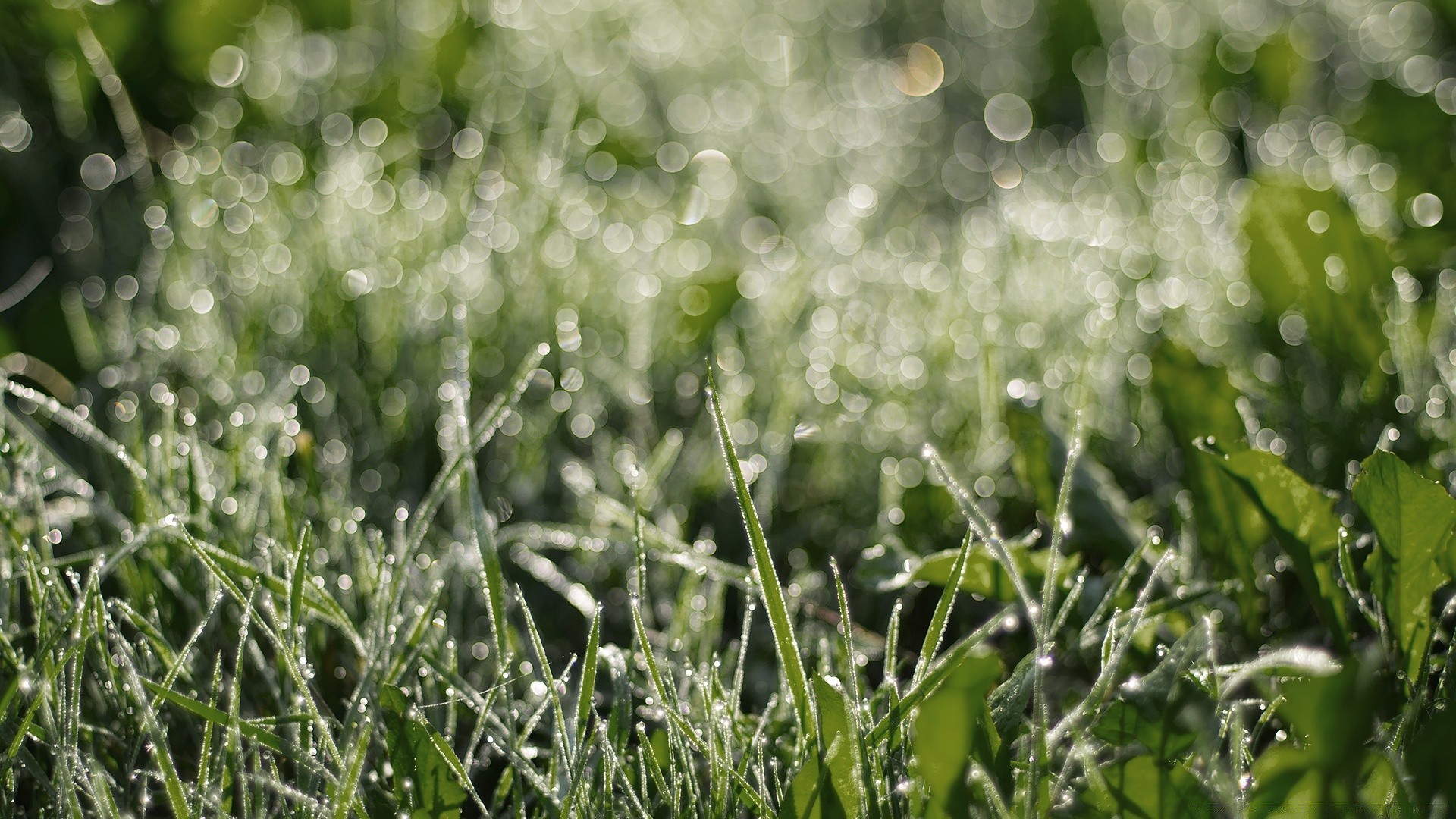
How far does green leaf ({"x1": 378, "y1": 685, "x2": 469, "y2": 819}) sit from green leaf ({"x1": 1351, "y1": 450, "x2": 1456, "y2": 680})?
68 cm

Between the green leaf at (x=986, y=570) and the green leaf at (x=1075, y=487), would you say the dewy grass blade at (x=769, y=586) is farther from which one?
the green leaf at (x=1075, y=487)

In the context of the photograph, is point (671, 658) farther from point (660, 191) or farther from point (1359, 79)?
point (1359, 79)

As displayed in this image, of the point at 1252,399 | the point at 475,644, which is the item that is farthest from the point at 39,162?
the point at 1252,399

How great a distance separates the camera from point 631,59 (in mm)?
2293

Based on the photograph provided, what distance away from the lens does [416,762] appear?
2.52 ft

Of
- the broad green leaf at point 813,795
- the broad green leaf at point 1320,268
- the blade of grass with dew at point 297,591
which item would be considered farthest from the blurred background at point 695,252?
the broad green leaf at point 813,795

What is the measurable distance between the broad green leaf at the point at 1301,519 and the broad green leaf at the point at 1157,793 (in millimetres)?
298

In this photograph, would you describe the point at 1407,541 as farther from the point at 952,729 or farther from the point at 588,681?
the point at 588,681

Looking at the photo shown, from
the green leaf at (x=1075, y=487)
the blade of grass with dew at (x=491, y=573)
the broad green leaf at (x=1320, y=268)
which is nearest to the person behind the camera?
the blade of grass with dew at (x=491, y=573)

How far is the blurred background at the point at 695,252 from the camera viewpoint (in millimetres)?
1216

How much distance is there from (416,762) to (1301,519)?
2.30ft

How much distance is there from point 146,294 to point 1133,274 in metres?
1.27

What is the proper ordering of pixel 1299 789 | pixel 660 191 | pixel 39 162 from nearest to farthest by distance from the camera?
pixel 1299 789, pixel 39 162, pixel 660 191

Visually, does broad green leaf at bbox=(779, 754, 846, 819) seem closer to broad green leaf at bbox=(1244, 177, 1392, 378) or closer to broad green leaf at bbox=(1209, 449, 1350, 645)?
broad green leaf at bbox=(1209, 449, 1350, 645)
